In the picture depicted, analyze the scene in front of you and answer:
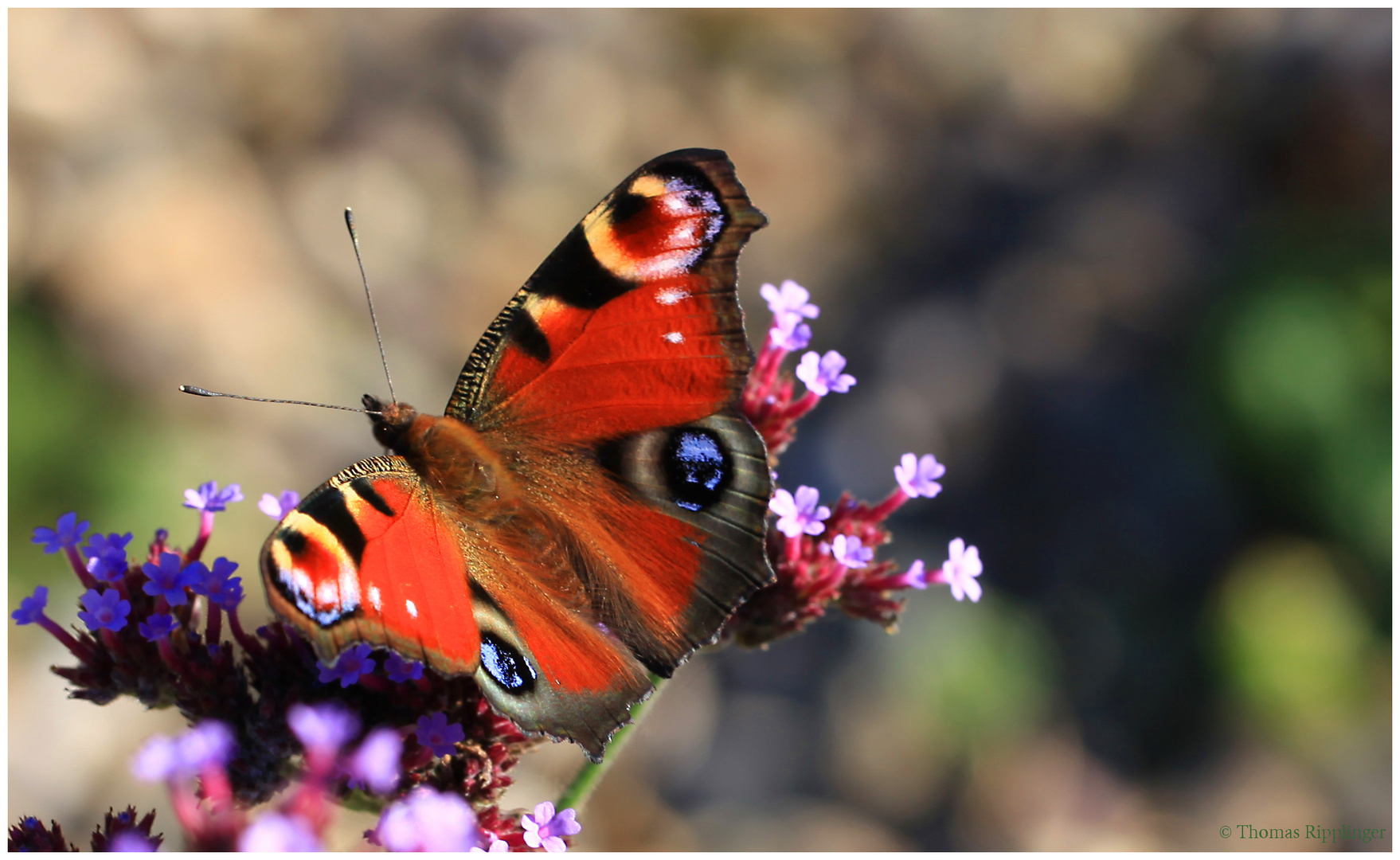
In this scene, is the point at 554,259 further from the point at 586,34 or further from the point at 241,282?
Answer: the point at 586,34

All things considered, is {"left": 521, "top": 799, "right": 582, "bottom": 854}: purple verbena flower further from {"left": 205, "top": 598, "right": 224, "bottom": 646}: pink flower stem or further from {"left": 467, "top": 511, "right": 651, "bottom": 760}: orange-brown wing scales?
{"left": 205, "top": 598, "right": 224, "bottom": 646}: pink flower stem

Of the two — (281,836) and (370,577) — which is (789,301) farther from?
(281,836)

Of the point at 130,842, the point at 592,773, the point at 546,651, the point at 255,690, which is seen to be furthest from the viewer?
the point at 592,773

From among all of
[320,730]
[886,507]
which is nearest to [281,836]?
[320,730]

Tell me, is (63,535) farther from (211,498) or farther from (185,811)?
A: (185,811)

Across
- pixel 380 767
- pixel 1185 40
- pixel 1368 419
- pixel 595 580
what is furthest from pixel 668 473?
pixel 1185 40

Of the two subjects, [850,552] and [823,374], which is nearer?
[850,552]

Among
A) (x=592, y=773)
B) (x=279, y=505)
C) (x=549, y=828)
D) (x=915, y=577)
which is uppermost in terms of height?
(x=279, y=505)

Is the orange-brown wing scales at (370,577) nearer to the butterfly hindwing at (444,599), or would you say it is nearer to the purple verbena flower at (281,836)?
the butterfly hindwing at (444,599)

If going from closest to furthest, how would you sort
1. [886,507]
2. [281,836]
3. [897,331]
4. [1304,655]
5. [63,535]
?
[281,836] < [63,535] < [886,507] < [1304,655] < [897,331]

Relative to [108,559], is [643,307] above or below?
above
